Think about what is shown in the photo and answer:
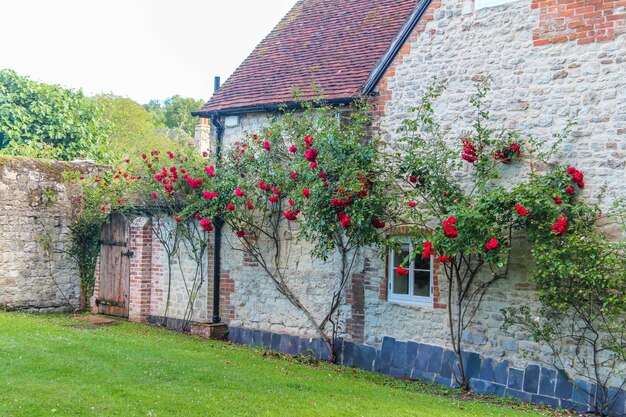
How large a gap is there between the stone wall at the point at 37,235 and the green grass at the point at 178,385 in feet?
12.3

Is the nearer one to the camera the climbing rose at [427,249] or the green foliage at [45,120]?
the climbing rose at [427,249]

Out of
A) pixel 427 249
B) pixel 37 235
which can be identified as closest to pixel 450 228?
pixel 427 249

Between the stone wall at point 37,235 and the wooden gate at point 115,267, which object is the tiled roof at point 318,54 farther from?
Result: the stone wall at point 37,235

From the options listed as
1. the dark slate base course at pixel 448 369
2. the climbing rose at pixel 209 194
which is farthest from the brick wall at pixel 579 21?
the climbing rose at pixel 209 194

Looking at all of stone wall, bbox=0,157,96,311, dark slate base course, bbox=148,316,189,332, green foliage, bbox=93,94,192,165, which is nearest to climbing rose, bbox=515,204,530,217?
dark slate base course, bbox=148,316,189,332

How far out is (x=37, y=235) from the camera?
16.1 meters

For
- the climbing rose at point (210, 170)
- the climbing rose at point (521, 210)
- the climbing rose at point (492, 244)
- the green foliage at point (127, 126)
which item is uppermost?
the green foliage at point (127, 126)

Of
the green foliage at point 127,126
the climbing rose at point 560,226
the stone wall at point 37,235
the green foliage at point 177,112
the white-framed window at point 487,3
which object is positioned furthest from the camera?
the green foliage at point 177,112

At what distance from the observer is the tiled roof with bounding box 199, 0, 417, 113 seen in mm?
12867

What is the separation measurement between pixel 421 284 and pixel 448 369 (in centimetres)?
141

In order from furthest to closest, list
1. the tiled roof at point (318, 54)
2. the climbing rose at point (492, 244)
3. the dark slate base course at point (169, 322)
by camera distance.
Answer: the dark slate base course at point (169, 322) < the tiled roof at point (318, 54) < the climbing rose at point (492, 244)

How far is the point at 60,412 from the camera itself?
693 cm

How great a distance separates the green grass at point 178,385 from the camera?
24.2 ft

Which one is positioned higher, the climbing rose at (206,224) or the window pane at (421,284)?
the climbing rose at (206,224)
